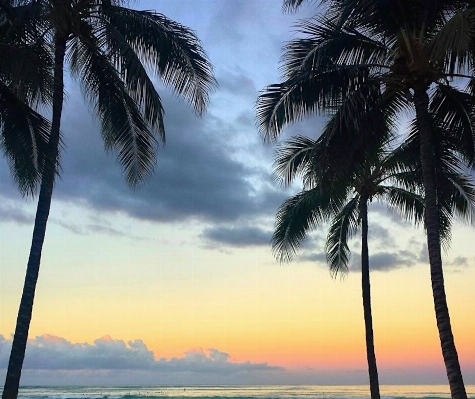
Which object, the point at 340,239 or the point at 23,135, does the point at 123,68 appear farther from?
the point at 340,239

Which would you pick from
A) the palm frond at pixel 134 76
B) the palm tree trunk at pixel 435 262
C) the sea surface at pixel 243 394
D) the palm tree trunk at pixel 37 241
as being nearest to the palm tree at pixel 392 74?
→ the palm tree trunk at pixel 435 262

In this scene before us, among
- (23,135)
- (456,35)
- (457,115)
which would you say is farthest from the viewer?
(457,115)

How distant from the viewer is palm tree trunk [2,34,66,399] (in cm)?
1259

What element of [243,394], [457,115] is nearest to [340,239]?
→ [457,115]

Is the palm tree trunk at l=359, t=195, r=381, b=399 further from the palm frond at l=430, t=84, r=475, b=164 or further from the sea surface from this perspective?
the sea surface

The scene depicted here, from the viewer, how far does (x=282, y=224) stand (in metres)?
23.0

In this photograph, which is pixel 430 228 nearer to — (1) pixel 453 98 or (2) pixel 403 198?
(1) pixel 453 98

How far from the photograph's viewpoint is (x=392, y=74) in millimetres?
14352

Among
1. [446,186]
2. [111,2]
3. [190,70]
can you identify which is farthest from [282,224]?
[111,2]

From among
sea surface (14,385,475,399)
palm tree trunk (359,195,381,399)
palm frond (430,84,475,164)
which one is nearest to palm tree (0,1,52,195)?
palm frond (430,84,475,164)

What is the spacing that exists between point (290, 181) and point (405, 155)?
4.69 m

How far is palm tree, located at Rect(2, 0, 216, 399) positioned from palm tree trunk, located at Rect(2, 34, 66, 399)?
0.07 ft

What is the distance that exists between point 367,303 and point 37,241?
11573mm

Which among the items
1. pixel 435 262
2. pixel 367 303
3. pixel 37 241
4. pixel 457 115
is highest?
pixel 457 115
